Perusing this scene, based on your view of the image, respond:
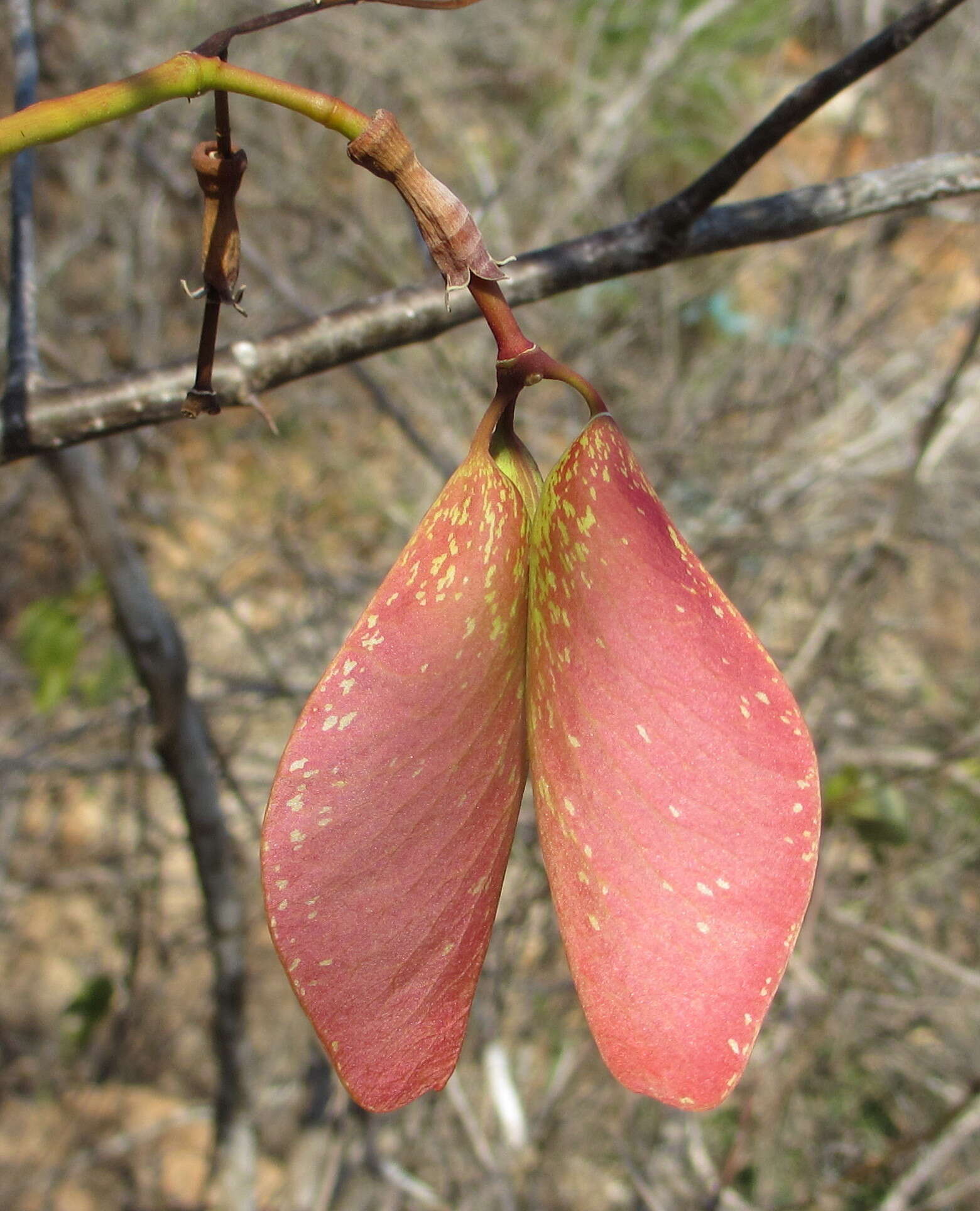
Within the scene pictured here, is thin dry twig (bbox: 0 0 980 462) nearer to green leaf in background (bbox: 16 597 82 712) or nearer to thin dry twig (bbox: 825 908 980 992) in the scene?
green leaf in background (bbox: 16 597 82 712)

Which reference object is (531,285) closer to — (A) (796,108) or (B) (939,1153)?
(A) (796,108)

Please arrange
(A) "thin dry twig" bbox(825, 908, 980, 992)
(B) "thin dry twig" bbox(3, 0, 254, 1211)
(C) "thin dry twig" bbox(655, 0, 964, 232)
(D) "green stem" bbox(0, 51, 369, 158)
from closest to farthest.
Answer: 1. (D) "green stem" bbox(0, 51, 369, 158)
2. (C) "thin dry twig" bbox(655, 0, 964, 232)
3. (B) "thin dry twig" bbox(3, 0, 254, 1211)
4. (A) "thin dry twig" bbox(825, 908, 980, 992)

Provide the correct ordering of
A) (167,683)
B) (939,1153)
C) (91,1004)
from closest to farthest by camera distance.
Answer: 1. (167,683)
2. (939,1153)
3. (91,1004)

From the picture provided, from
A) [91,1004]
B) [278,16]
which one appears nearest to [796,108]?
[278,16]

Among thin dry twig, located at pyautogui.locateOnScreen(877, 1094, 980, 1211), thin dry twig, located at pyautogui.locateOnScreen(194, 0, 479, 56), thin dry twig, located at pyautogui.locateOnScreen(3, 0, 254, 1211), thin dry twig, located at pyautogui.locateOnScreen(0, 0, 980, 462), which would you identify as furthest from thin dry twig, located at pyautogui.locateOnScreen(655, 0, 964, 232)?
thin dry twig, located at pyautogui.locateOnScreen(877, 1094, 980, 1211)

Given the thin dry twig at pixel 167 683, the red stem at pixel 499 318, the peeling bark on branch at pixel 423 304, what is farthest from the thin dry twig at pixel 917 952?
the red stem at pixel 499 318


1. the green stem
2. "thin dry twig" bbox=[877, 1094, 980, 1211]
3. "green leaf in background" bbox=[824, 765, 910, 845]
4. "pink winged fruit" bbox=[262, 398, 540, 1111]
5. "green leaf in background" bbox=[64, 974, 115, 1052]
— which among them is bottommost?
"green leaf in background" bbox=[64, 974, 115, 1052]

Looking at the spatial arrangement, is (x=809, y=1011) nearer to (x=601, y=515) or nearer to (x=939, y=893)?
(x=939, y=893)
